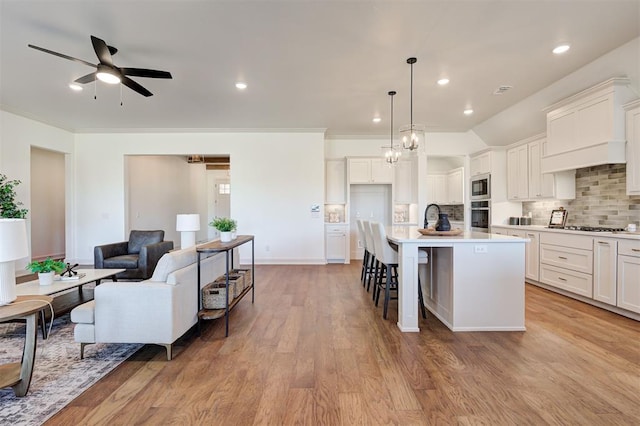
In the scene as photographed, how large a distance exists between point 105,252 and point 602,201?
23.6ft

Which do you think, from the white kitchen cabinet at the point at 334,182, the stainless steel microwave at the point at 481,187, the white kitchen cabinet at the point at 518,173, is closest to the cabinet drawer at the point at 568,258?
the white kitchen cabinet at the point at 518,173

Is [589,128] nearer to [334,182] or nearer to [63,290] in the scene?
[334,182]

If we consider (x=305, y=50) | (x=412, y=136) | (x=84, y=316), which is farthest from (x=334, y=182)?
(x=84, y=316)

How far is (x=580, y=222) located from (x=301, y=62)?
4.63 meters

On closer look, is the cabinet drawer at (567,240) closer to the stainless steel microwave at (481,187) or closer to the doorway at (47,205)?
the stainless steel microwave at (481,187)

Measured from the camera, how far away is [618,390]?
184 cm

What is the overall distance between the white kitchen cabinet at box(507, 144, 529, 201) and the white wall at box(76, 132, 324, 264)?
364cm

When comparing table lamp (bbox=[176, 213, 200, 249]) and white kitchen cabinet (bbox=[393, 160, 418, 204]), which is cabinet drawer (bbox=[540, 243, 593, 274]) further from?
table lamp (bbox=[176, 213, 200, 249])

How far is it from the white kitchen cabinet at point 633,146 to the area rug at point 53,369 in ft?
17.4

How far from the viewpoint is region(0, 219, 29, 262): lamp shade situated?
172cm

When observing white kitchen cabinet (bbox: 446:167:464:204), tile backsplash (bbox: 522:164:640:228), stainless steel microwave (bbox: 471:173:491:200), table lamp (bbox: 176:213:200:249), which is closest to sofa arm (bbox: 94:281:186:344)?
table lamp (bbox: 176:213:200:249)

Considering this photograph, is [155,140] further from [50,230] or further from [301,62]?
[301,62]

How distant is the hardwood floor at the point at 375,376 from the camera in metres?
1.64

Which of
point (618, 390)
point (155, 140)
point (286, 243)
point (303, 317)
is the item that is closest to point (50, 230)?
point (155, 140)
